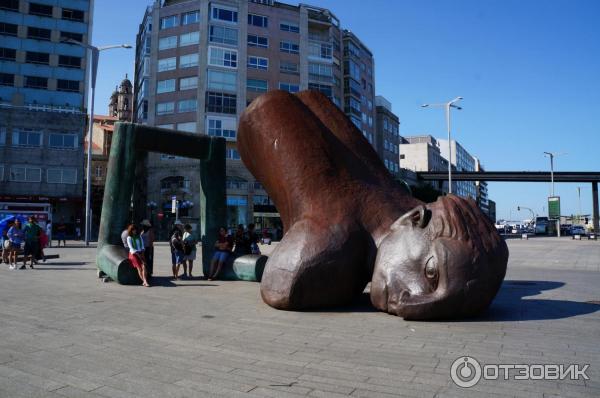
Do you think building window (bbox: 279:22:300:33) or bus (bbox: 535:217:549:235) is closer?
building window (bbox: 279:22:300:33)

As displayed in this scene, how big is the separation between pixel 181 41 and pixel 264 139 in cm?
4350

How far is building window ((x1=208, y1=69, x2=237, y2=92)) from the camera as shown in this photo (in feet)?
155

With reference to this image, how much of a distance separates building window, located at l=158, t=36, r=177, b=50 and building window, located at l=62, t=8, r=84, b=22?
24.9 feet

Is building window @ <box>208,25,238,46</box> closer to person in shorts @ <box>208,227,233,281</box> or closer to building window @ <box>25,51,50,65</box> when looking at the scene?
building window @ <box>25,51,50,65</box>

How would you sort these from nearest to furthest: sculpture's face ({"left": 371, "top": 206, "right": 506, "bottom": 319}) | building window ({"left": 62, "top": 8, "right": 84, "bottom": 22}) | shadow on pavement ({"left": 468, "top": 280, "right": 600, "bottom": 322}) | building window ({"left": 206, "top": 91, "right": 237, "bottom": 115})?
sculpture's face ({"left": 371, "top": 206, "right": 506, "bottom": 319}) < shadow on pavement ({"left": 468, "top": 280, "right": 600, "bottom": 322}) < building window ({"left": 62, "top": 8, "right": 84, "bottom": 22}) < building window ({"left": 206, "top": 91, "right": 237, "bottom": 115})

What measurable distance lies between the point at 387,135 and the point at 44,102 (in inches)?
1858

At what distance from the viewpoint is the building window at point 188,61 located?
47.1m

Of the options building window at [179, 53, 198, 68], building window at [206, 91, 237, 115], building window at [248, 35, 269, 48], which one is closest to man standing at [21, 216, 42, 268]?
building window at [206, 91, 237, 115]

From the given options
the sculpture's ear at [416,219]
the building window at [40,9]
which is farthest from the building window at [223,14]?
the sculpture's ear at [416,219]

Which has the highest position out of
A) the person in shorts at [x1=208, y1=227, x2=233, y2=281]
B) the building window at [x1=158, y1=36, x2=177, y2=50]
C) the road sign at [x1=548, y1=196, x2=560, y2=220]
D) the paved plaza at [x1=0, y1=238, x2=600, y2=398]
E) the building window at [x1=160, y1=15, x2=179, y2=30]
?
the building window at [x1=160, y1=15, x2=179, y2=30]

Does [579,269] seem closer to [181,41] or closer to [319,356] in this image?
[319,356]

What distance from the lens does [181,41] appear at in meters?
48.1

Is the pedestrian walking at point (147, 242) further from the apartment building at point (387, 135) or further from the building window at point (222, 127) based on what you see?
the apartment building at point (387, 135)

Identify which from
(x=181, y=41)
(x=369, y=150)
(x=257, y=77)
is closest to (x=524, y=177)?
(x=257, y=77)
